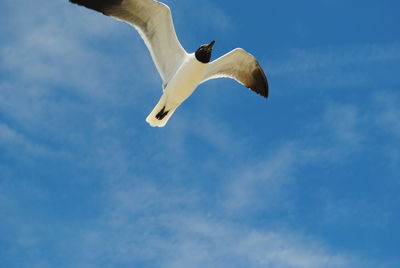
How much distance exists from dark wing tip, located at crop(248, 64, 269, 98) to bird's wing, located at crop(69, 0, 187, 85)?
71.6 inches

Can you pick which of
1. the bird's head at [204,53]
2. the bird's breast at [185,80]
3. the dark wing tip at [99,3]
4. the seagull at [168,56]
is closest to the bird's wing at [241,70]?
the seagull at [168,56]

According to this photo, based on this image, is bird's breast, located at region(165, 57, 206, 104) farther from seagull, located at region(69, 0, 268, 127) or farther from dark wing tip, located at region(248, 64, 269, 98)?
dark wing tip, located at region(248, 64, 269, 98)

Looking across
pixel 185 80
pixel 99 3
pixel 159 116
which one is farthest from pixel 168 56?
pixel 99 3

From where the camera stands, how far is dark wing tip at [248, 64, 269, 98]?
687 inches

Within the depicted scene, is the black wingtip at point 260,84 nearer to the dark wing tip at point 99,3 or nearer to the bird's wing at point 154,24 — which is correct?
the bird's wing at point 154,24

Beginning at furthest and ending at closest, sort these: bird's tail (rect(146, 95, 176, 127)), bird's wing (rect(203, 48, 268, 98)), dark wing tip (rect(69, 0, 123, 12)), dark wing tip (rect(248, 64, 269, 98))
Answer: dark wing tip (rect(248, 64, 269, 98))
bird's wing (rect(203, 48, 268, 98))
bird's tail (rect(146, 95, 176, 127))
dark wing tip (rect(69, 0, 123, 12))

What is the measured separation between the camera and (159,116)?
658 inches

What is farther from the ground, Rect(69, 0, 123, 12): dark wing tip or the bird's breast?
Rect(69, 0, 123, 12): dark wing tip

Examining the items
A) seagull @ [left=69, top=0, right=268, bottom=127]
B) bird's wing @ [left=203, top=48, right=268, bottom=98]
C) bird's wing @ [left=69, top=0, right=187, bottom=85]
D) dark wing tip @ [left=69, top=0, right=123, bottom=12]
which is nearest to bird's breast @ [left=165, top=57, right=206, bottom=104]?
seagull @ [left=69, top=0, right=268, bottom=127]

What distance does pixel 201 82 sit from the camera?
55.0ft

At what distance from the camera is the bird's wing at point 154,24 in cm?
1578

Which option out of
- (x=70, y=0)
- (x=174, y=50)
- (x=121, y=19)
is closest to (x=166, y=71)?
(x=174, y=50)

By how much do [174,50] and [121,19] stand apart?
131 centimetres

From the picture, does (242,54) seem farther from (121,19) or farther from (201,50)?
(121,19)
